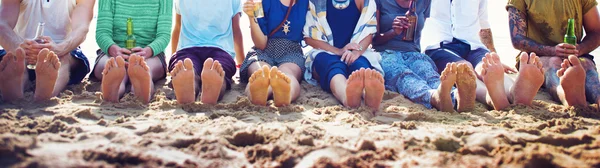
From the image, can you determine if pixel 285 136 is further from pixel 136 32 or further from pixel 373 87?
pixel 136 32

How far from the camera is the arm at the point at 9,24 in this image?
3.43m

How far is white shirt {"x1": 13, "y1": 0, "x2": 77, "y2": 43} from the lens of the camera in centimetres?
374

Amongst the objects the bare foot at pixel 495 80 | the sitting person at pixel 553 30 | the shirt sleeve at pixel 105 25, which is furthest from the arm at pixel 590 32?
the shirt sleeve at pixel 105 25

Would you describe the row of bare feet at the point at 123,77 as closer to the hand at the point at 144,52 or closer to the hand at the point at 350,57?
the hand at the point at 144,52

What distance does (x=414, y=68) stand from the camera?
12.4ft

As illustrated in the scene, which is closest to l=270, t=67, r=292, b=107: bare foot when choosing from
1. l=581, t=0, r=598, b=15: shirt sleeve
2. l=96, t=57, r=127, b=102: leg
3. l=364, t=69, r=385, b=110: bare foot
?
l=364, t=69, r=385, b=110: bare foot

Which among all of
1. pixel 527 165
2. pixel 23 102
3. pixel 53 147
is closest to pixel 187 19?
pixel 23 102

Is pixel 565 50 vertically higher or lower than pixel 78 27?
lower

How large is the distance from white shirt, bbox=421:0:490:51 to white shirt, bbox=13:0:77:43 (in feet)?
8.96

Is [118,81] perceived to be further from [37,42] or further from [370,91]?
[370,91]

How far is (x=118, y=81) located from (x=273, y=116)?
3.11 ft

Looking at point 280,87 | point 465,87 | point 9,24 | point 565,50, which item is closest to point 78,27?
point 9,24

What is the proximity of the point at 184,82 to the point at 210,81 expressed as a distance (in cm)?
15

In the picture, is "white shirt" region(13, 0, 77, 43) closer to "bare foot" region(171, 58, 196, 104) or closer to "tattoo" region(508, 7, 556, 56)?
"bare foot" region(171, 58, 196, 104)
